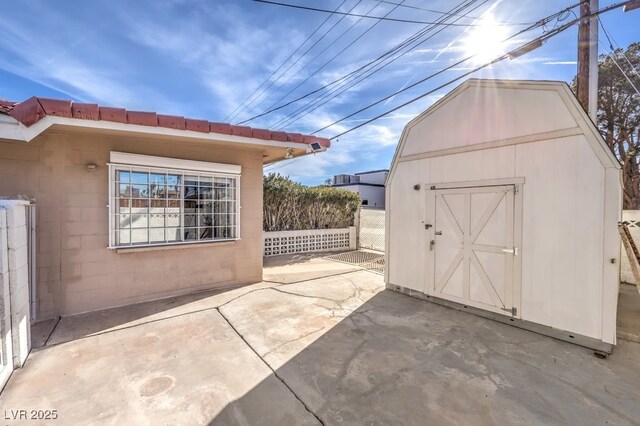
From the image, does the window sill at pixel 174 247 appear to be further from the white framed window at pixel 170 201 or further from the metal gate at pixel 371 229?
the metal gate at pixel 371 229

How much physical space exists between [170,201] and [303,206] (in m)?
5.10

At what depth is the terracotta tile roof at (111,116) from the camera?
9.78 ft

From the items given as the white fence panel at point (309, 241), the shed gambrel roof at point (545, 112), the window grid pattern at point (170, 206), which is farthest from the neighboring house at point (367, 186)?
the shed gambrel roof at point (545, 112)

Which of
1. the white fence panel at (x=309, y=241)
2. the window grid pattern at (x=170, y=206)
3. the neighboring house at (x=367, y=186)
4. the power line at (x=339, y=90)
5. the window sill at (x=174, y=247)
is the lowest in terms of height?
the white fence panel at (x=309, y=241)

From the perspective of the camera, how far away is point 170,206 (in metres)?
Result: 4.92

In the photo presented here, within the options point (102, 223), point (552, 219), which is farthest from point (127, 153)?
point (552, 219)

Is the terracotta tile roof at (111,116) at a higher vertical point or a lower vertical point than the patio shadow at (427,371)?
higher

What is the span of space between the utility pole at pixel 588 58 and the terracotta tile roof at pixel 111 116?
223 inches

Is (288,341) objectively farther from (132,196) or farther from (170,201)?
(132,196)

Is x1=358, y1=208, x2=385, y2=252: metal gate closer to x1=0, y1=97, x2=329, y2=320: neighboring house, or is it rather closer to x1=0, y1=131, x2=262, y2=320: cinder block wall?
x1=0, y1=97, x2=329, y2=320: neighboring house

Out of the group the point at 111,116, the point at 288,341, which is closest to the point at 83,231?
the point at 111,116

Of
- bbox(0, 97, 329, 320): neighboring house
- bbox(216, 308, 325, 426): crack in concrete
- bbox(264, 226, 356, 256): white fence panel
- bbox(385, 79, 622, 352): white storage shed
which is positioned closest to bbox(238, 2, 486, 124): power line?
bbox(385, 79, 622, 352): white storage shed

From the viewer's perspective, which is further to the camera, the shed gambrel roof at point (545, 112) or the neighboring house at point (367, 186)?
the neighboring house at point (367, 186)

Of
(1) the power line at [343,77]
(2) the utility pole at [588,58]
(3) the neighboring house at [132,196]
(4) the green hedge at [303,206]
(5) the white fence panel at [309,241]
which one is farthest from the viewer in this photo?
(5) the white fence panel at [309,241]
